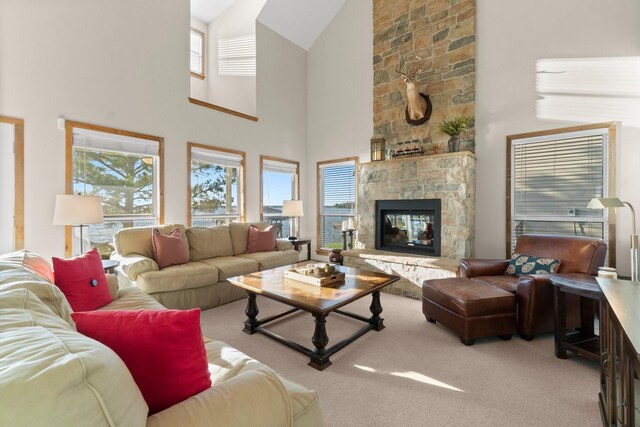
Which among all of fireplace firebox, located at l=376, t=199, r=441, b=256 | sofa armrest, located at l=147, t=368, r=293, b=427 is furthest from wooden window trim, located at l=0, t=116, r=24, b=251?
fireplace firebox, located at l=376, t=199, r=441, b=256

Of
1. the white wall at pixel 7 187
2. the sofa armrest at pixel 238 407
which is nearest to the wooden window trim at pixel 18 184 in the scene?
the white wall at pixel 7 187

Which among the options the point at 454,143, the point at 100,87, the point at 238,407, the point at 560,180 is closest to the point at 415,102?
the point at 454,143

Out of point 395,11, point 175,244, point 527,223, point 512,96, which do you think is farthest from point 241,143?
point 527,223

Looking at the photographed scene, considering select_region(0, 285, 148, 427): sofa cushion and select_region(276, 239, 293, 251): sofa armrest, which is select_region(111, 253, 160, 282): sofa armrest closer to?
select_region(276, 239, 293, 251): sofa armrest

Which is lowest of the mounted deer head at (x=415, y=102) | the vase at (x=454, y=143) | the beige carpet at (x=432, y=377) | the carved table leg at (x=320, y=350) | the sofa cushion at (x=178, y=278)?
the beige carpet at (x=432, y=377)

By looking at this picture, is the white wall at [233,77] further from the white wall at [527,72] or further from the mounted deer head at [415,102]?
the white wall at [527,72]

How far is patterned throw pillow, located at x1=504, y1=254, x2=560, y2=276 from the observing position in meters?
2.98

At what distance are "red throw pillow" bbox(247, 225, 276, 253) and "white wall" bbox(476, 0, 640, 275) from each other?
304 cm

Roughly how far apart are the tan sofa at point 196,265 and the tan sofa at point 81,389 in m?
2.03

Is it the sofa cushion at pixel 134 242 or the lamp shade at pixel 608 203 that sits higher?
the lamp shade at pixel 608 203

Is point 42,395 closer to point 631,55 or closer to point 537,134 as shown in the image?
point 537,134

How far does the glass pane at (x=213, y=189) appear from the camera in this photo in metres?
4.72

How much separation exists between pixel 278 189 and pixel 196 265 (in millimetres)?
2676

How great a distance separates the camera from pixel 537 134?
3.80 meters
